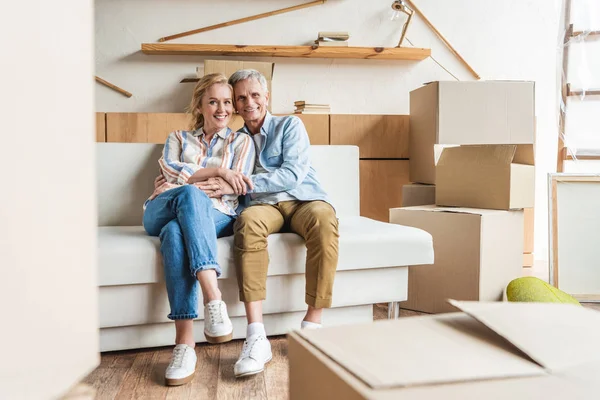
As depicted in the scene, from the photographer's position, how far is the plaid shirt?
2.05 meters

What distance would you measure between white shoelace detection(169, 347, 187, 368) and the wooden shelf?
2.18m

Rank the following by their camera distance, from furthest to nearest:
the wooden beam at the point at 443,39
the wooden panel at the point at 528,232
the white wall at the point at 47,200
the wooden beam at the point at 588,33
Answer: the wooden beam at the point at 443,39 → the wooden panel at the point at 528,232 → the wooden beam at the point at 588,33 → the white wall at the point at 47,200

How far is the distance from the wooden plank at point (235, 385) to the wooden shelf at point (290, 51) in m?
2.14

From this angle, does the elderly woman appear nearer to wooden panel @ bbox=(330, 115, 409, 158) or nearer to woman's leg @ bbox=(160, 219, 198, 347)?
woman's leg @ bbox=(160, 219, 198, 347)

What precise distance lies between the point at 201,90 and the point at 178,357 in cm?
107

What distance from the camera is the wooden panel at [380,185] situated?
3133 millimetres

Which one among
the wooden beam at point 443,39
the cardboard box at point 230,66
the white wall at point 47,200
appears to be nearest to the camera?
the white wall at point 47,200

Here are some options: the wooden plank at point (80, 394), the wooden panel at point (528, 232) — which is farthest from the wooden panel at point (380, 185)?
the wooden plank at point (80, 394)

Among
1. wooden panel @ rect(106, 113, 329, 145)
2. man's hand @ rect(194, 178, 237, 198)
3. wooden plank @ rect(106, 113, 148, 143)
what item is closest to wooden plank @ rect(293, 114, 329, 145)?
wooden panel @ rect(106, 113, 329, 145)

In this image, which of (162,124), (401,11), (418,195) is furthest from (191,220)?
(401,11)

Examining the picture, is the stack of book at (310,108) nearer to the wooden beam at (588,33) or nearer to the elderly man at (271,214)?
the elderly man at (271,214)

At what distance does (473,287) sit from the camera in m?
2.10

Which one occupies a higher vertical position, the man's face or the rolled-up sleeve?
the man's face

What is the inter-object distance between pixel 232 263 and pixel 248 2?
2.23 m
